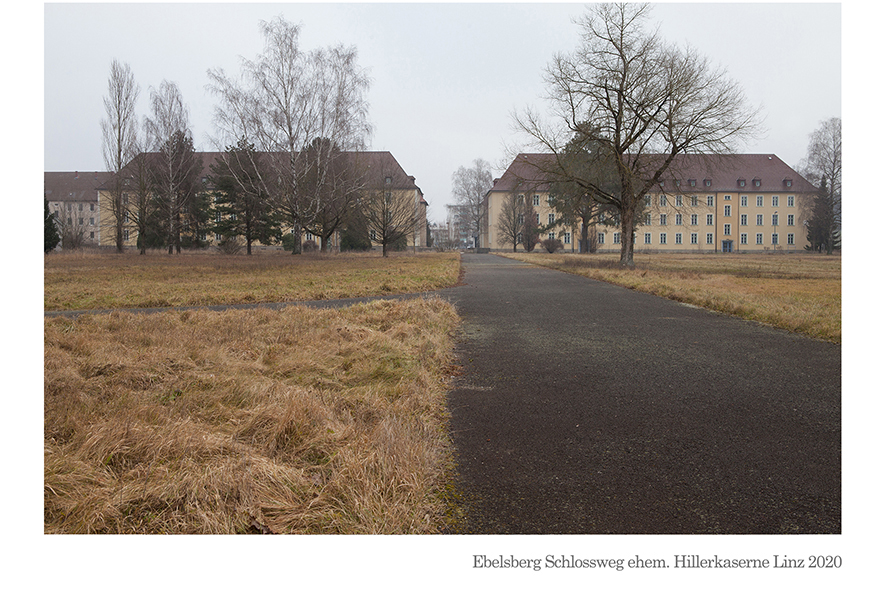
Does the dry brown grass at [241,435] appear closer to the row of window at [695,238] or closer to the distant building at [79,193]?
the row of window at [695,238]

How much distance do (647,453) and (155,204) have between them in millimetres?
50655

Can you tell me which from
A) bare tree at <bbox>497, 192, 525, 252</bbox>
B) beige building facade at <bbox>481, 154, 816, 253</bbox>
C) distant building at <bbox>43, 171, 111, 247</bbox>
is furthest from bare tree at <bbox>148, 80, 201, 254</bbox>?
distant building at <bbox>43, 171, 111, 247</bbox>

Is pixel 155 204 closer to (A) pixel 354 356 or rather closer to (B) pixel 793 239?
(A) pixel 354 356

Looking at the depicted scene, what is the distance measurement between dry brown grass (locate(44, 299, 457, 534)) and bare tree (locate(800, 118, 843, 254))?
213 feet

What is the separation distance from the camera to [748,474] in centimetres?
299

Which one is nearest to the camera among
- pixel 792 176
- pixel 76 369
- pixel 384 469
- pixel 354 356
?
pixel 384 469

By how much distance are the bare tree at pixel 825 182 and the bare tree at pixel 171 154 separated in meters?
62.7

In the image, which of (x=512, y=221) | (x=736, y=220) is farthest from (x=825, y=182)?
(x=512, y=221)

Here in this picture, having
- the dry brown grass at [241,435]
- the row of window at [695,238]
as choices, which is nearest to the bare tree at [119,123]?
the dry brown grass at [241,435]

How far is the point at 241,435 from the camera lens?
3393mm

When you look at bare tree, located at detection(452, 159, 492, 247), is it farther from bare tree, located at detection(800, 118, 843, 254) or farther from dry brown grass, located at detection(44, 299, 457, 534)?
dry brown grass, located at detection(44, 299, 457, 534)

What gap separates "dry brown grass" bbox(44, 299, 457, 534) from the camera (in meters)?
2.46

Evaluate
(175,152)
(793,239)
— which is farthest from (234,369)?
(793,239)

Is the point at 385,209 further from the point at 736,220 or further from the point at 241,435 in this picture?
the point at 736,220
